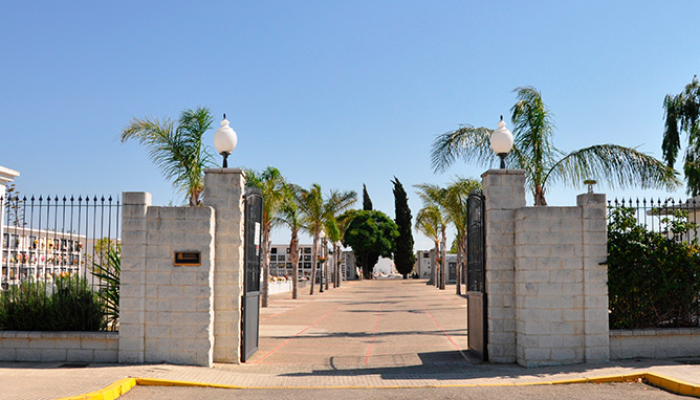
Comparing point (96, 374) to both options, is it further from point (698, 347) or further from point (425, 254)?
point (425, 254)

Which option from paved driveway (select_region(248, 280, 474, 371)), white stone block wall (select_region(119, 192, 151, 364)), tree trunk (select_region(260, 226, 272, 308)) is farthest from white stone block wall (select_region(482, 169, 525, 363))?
tree trunk (select_region(260, 226, 272, 308))

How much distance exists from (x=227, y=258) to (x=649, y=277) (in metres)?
6.90

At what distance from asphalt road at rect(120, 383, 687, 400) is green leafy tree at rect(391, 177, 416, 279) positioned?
66794mm

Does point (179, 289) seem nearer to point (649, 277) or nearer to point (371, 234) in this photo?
point (649, 277)

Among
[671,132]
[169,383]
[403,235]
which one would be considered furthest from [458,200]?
[403,235]

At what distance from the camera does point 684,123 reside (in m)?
24.8

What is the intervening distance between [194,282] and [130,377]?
5.92 feet

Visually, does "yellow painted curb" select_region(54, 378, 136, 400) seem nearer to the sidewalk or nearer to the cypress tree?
the sidewalk

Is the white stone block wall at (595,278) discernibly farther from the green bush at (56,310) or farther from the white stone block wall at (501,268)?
the green bush at (56,310)

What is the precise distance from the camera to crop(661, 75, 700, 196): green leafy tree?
24.6m

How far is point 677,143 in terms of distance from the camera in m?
24.9

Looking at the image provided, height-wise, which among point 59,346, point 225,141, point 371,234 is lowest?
point 59,346

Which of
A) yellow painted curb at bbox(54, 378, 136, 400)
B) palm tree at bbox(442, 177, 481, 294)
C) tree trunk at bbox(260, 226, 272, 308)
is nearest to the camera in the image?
yellow painted curb at bbox(54, 378, 136, 400)

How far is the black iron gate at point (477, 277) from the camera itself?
34.7ft
